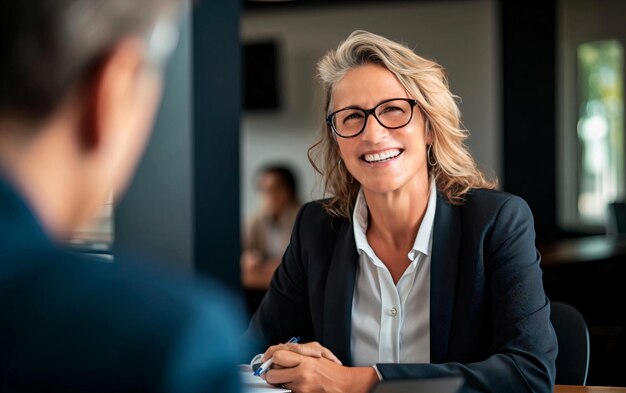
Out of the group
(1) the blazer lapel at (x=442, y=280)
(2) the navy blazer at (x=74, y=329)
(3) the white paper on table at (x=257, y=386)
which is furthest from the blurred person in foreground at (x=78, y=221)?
(1) the blazer lapel at (x=442, y=280)

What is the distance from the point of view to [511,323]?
6.36ft

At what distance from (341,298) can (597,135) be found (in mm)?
6353

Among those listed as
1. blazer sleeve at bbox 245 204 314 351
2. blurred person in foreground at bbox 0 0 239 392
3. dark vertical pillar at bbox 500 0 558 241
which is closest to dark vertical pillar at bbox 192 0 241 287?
blazer sleeve at bbox 245 204 314 351

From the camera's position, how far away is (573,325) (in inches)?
88.3

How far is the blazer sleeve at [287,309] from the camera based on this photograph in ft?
7.62

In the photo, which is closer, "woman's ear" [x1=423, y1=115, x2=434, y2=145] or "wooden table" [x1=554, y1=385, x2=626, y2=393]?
"wooden table" [x1=554, y1=385, x2=626, y2=393]

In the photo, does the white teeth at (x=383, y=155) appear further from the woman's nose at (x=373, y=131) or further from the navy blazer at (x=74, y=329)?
the navy blazer at (x=74, y=329)

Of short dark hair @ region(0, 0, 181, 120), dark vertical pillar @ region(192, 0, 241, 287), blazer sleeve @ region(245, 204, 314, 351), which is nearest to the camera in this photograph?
short dark hair @ region(0, 0, 181, 120)

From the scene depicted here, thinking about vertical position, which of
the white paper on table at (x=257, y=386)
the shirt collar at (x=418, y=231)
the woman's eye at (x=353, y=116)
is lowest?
the white paper on table at (x=257, y=386)

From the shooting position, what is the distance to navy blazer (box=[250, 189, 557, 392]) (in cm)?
189

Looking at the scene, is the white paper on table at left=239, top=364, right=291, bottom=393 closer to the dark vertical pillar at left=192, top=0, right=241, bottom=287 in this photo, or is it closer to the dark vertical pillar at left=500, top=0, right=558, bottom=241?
the dark vertical pillar at left=192, top=0, right=241, bottom=287

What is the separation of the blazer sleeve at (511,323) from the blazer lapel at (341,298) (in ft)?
0.84

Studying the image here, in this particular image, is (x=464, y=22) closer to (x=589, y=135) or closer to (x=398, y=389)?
(x=589, y=135)

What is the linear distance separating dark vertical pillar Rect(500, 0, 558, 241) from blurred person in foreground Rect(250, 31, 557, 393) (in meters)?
5.62
